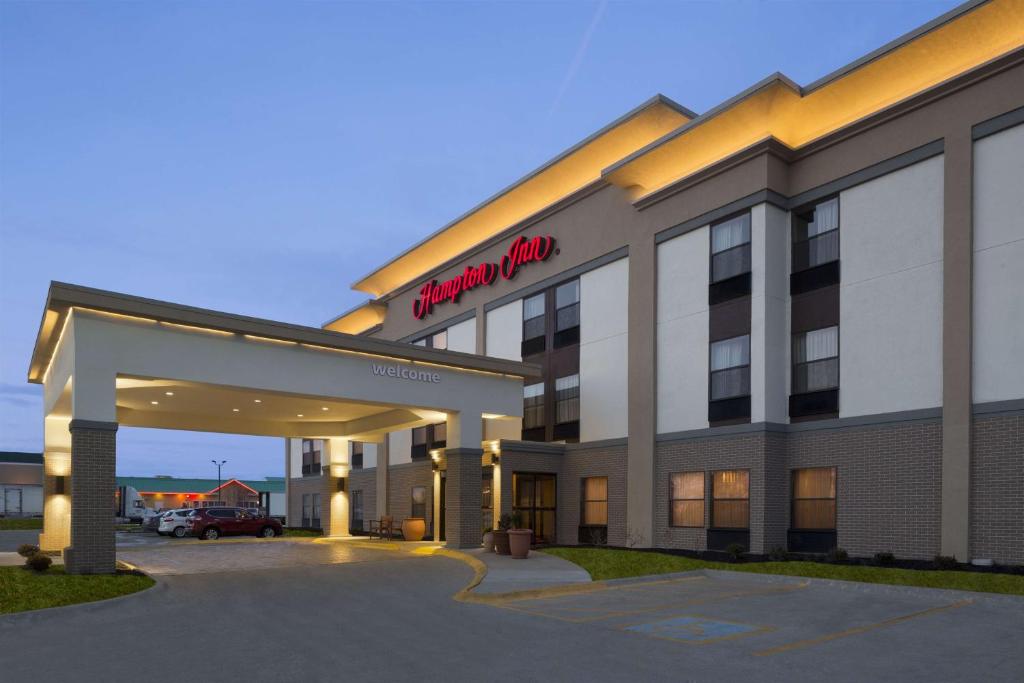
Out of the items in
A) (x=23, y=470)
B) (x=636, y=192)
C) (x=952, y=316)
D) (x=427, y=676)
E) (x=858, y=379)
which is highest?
(x=636, y=192)

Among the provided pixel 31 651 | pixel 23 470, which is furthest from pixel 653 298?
pixel 23 470

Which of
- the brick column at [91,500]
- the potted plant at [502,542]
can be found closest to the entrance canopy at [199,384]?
the brick column at [91,500]

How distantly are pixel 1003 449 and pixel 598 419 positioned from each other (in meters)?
14.0

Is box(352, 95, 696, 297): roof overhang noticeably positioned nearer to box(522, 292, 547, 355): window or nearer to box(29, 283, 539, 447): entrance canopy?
box(522, 292, 547, 355): window

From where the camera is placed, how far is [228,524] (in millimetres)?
40312

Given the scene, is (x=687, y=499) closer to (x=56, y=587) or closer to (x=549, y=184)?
(x=549, y=184)

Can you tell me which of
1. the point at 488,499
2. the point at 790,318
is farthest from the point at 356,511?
the point at 790,318

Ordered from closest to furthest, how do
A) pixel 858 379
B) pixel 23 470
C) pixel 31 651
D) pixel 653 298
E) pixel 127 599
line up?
pixel 31 651
pixel 127 599
pixel 858 379
pixel 653 298
pixel 23 470

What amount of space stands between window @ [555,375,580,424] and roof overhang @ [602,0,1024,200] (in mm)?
7632

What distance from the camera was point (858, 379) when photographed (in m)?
22.8

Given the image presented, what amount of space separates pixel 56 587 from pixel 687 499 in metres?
18.1

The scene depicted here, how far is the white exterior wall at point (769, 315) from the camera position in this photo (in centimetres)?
2430

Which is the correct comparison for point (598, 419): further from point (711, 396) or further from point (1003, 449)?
point (1003, 449)

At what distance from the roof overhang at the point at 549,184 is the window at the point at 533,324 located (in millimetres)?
3832
